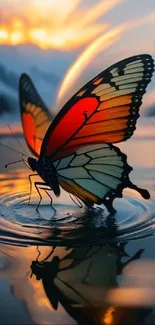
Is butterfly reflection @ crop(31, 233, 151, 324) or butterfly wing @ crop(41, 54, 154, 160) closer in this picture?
butterfly reflection @ crop(31, 233, 151, 324)

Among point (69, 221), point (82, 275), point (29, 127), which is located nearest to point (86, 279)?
point (82, 275)

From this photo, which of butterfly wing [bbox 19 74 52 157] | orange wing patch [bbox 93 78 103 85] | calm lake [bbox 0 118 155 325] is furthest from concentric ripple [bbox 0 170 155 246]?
orange wing patch [bbox 93 78 103 85]

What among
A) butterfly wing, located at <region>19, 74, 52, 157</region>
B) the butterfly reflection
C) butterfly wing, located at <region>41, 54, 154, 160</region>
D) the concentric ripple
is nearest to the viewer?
the butterfly reflection

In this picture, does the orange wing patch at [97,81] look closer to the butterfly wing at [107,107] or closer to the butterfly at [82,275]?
the butterfly wing at [107,107]

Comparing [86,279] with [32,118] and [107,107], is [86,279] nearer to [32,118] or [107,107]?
[107,107]

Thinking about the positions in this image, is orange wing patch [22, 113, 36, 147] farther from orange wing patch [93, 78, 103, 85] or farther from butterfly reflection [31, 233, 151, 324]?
butterfly reflection [31, 233, 151, 324]

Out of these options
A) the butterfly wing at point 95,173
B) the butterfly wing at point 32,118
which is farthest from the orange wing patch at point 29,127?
the butterfly wing at point 95,173

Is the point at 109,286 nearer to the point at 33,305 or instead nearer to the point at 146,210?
the point at 33,305
